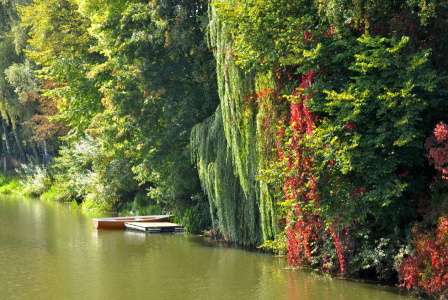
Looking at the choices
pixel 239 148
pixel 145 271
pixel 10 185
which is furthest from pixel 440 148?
pixel 10 185

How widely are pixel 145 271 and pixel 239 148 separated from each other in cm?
394

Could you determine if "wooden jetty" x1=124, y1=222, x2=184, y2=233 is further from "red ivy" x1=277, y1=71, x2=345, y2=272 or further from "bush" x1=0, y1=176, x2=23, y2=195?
"bush" x1=0, y1=176, x2=23, y2=195

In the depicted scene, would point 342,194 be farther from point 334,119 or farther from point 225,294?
point 225,294

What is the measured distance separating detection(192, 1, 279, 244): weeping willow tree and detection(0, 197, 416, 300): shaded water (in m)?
0.95

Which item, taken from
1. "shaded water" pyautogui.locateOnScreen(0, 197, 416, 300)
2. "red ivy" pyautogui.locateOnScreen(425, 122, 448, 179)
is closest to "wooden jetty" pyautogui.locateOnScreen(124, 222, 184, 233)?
"shaded water" pyautogui.locateOnScreen(0, 197, 416, 300)

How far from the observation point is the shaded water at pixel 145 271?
12609 millimetres

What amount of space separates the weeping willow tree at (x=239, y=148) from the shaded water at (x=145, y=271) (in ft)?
3.12

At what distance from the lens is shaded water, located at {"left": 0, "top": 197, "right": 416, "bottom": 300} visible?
12609mm

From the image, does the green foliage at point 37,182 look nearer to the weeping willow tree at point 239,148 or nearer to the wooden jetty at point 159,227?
the wooden jetty at point 159,227

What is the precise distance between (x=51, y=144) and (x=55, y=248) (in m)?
23.1

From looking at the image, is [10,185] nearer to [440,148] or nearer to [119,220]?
[119,220]

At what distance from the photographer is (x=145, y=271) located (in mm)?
14953

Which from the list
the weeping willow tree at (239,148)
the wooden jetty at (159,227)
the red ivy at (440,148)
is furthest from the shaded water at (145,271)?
the red ivy at (440,148)

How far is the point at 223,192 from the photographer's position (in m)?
17.2
